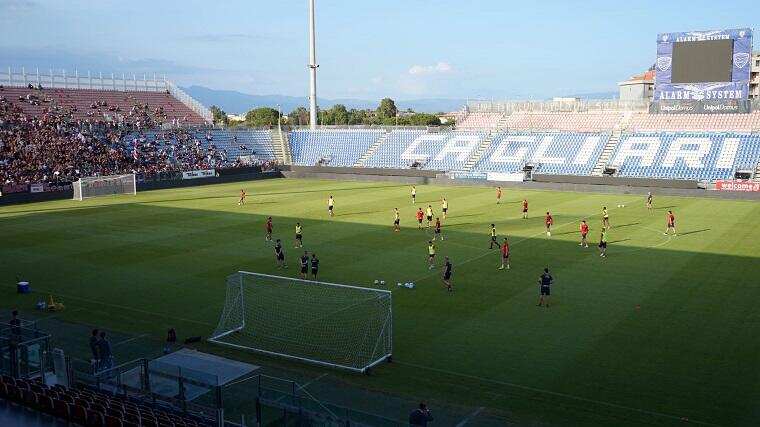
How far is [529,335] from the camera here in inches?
755

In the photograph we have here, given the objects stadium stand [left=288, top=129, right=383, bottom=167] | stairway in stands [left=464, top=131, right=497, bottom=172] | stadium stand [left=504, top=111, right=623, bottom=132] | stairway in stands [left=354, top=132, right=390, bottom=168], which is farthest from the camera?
stadium stand [left=504, top=111, right=623, bottom=132]

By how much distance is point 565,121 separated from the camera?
272ft

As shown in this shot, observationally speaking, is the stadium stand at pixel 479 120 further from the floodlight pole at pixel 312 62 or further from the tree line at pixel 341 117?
the tree line at pixel 341 117

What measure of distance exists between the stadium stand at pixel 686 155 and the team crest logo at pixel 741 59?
6.53 meters

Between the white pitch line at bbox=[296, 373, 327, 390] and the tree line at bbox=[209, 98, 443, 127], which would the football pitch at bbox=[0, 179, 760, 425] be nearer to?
the white pitch line at bbox=[296, 373, 327, 390]

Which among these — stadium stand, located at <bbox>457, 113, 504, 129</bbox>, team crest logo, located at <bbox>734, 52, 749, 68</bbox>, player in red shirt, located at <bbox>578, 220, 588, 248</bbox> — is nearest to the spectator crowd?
stadium stand, located at <bbox>457, 113, 504, 129</bbox>

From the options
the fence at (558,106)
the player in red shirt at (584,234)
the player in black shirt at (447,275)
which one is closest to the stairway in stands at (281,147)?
the fence at (558,106)

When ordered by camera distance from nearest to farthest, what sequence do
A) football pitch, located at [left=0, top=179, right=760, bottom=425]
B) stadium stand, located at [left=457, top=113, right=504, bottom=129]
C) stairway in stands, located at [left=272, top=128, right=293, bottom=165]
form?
football pitch, located at [left=0, top=179, right=760, bottom=425] → stairway in stands, located at [left=272, top=128, right=293, bottom=165] → stadium stand, located at [left=457, top=113, right=504, bottom=129]

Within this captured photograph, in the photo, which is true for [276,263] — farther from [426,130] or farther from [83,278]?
[426,130]

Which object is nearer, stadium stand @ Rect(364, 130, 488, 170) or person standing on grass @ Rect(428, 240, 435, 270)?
person standing on grass @ Rect(428, 240, 435, 270)

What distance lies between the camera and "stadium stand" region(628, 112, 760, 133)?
67.8 metres

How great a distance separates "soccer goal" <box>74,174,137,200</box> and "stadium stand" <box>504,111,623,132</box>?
4575 cm

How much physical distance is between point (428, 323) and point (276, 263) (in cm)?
1030

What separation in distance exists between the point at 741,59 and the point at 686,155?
9474mm
